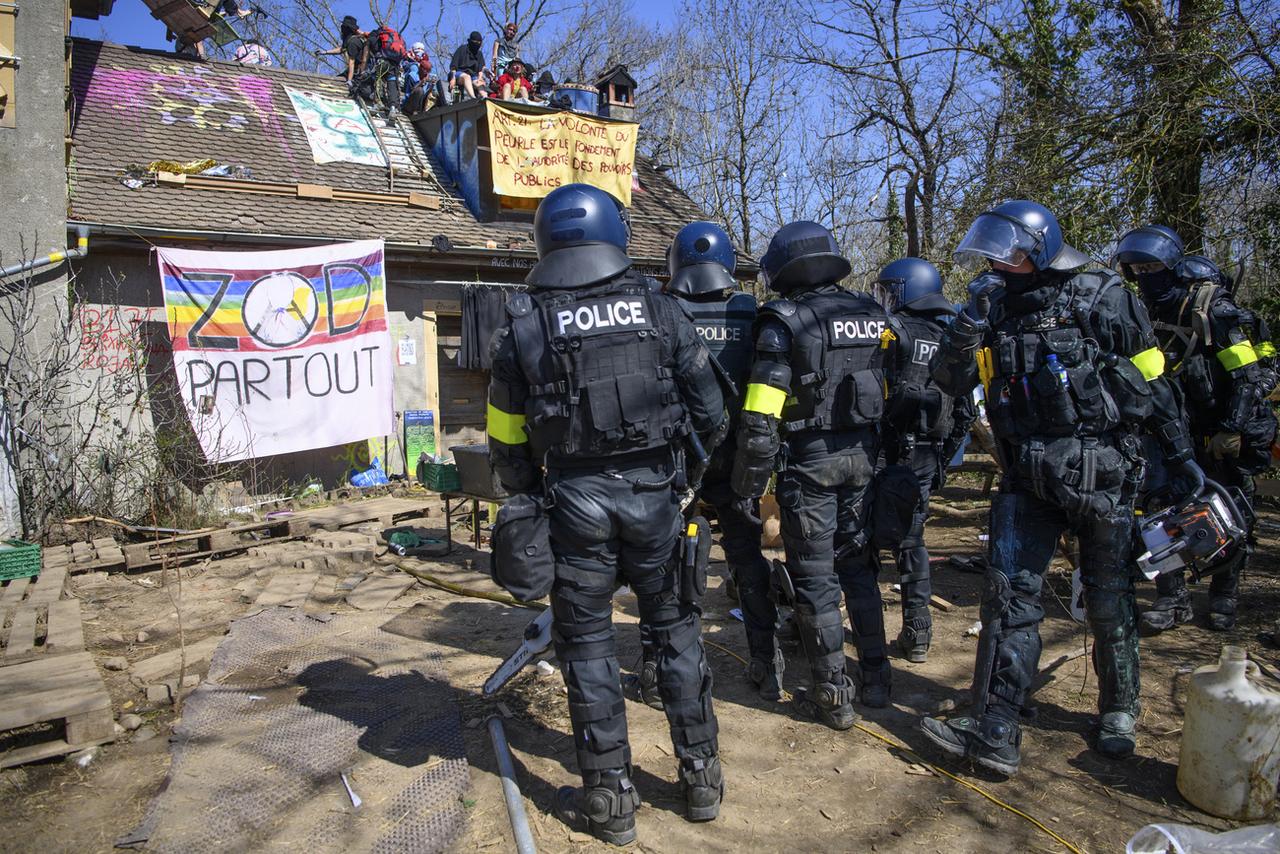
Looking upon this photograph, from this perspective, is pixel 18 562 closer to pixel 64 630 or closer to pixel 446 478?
pixel 64 630

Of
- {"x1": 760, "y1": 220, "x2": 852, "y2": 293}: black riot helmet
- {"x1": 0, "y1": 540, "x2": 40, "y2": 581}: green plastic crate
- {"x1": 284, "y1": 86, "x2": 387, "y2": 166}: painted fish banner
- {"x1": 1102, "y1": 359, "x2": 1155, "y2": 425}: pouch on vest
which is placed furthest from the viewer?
{"x1": 284, "y1": 86, "x2": 387, "y2": 166}: painted fish banner

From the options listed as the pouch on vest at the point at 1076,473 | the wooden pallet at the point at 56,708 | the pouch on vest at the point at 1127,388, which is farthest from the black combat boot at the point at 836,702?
the wooden pallet at the point at 56,708

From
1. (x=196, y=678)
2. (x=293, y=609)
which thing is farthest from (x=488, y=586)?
(x=196, y=678)

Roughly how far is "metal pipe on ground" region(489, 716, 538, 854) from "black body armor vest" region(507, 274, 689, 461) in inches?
51.9

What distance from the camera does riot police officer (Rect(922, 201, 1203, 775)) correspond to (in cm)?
352

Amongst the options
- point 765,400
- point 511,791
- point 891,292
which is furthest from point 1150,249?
point 511,791

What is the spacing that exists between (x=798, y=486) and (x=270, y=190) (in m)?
9.16

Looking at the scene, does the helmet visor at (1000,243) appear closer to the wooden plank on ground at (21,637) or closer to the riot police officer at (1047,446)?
the riot police officer at (1047,446)

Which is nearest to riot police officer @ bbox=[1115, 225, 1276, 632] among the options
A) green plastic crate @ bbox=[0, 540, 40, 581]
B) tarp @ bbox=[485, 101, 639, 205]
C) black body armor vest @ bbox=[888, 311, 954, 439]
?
black body armor vest @ bbox=[888, 311, 954, 439]

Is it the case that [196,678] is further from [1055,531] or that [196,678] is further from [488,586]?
[1055,531]

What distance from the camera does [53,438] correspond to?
8.09 m

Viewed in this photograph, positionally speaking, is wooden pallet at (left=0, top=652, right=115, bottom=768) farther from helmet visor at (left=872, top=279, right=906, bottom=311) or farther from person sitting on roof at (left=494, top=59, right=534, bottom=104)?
person sitting on roof at (left=494, top=59, right=534, bottom=104)

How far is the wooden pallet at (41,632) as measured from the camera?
4.62 meters

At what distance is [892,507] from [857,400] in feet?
2.15
